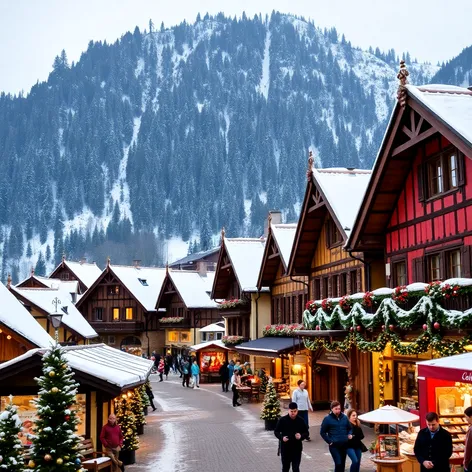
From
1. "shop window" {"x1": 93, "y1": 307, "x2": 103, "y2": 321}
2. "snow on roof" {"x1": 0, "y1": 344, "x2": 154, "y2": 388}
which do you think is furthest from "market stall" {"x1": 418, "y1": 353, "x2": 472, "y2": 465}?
"shop window" {"x1": 93, "y1": 307, "x2": 103, "y2": 321}

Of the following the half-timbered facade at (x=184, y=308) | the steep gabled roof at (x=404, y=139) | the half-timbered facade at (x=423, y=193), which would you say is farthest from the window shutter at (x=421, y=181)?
the half-timbered facade at (x=184, y=308)

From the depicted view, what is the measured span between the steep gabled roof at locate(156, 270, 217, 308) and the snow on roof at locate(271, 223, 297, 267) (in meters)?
27.4

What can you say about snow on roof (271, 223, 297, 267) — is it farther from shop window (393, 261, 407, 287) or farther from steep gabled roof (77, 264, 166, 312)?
steep gabled roof (77, 264, 166, 312)

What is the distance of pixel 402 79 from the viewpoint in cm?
1989

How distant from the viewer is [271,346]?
3428cm

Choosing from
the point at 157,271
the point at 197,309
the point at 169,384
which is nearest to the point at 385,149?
the point at 169,384

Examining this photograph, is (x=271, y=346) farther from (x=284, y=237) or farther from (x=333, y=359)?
(x=333, y=359)

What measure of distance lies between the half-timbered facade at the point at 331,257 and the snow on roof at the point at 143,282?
1597 inches

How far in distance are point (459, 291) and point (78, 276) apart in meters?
73.4

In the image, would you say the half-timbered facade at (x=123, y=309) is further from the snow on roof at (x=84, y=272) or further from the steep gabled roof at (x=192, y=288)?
the snow on roof at (x=84, y=272)

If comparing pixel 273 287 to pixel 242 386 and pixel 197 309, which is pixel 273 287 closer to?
pixel 242 386

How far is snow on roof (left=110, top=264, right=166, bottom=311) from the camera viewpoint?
71.6 meters

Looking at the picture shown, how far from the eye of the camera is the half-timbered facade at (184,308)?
64.7m

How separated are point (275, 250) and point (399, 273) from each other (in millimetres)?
14299
